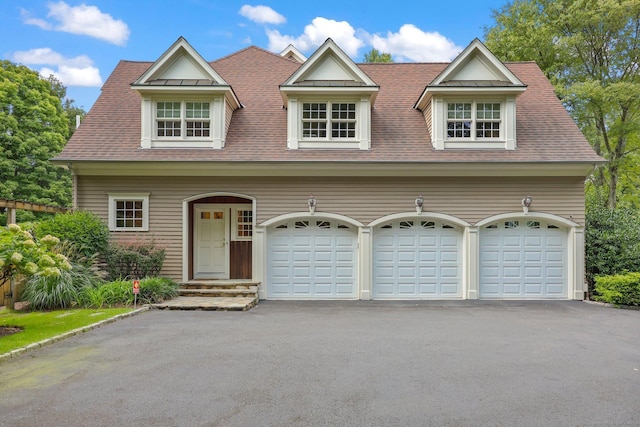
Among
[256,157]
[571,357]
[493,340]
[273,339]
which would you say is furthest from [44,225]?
[571,357]

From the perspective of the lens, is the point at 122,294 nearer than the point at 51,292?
No

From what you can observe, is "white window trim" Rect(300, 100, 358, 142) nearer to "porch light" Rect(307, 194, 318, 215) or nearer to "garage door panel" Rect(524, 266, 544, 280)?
"porch light" Rect(307, 194, 318, 215)

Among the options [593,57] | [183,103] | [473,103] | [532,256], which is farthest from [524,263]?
[593,57]

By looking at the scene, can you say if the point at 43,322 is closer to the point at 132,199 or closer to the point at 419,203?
the point at 132,199

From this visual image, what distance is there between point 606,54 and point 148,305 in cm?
2155

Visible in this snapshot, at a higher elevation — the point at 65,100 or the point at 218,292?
the point at 65,100

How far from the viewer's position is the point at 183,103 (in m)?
11.7

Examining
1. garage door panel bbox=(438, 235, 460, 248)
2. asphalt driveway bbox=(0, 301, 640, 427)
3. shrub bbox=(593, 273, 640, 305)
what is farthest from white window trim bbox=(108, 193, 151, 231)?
shrub bbox=(593, 273, 640, 305)

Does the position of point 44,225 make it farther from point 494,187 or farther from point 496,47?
point 496,47

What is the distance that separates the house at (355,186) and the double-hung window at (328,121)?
0.04 meters

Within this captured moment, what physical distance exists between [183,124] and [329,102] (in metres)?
4.32

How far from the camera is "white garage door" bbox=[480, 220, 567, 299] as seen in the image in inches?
450

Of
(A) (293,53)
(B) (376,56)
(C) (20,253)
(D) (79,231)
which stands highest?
(B) (376,56)

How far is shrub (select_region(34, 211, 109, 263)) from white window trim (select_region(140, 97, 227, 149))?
2.66 metres
